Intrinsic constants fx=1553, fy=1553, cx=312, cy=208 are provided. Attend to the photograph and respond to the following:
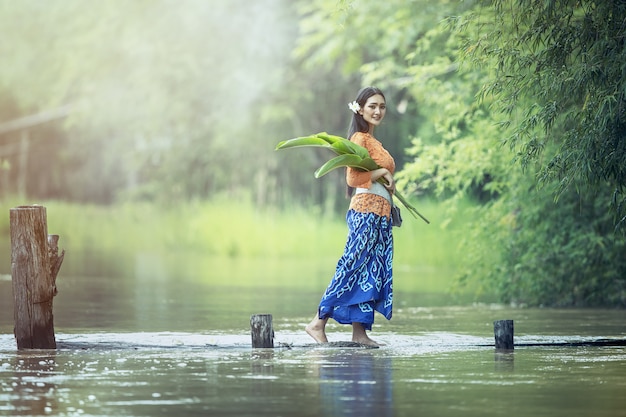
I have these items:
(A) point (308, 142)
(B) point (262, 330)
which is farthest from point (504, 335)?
(A) point (308, 142)

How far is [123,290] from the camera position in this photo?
2148cm

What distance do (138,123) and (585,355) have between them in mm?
31337

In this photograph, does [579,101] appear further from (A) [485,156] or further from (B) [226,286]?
(B) [226,286]

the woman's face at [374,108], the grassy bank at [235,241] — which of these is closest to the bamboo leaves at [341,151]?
the woman's face at [374,108]

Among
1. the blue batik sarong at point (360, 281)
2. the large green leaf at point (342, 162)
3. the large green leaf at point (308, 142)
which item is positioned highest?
the large green leaf at point (308, 142)

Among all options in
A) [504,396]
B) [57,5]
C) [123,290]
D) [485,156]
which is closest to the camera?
[504,396]

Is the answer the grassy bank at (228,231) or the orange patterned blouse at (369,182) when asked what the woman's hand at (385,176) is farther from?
the grassy bank at (228,231)

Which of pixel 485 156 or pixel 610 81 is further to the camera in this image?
pixel 485 156

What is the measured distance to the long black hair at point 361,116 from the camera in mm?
12516

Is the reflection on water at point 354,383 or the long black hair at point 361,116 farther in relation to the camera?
the long black hair at point 361,116

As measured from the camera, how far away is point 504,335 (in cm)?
1239

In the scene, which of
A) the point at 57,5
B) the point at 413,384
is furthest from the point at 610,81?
the point at 57,5

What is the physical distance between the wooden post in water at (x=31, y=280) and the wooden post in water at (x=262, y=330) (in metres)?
1.58

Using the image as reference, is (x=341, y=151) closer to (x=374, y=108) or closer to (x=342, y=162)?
(x=342, y=162)
